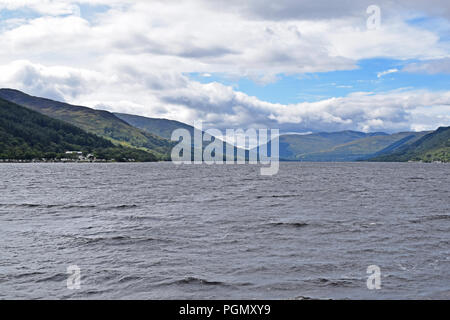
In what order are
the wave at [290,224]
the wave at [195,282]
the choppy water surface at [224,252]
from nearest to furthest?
1. the choppy water surface at [224,252]
2. the wave at [195,282]
3. the wave at [290,224]

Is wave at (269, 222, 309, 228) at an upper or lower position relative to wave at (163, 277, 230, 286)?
upper

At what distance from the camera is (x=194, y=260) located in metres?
31.5

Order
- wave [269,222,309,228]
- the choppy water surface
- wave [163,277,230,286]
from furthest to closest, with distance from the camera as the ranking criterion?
1. wave [269,222,309,228]
2. wave [163,277,230,286]
3. the choppy water surface

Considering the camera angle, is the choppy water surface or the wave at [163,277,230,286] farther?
the wave at [163,277,230,286]

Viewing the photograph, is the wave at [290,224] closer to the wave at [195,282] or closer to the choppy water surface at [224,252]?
the choppy water surface at [224,252]

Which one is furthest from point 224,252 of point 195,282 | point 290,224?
point 290,224

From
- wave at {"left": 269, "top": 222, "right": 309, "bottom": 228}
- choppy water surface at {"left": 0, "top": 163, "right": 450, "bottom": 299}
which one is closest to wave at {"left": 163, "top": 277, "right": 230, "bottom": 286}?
choppy water surface at {"left": 0, "top": 163, "right": 450, "bottom": 299}

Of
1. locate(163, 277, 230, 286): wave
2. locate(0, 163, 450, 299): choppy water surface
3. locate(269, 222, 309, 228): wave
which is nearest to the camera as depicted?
locate(0, 163, 450, 299): choppy water surface

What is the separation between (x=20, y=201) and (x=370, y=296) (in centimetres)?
6640

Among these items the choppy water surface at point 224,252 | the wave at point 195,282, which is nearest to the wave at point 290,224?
the choppy water surface at point 224,252

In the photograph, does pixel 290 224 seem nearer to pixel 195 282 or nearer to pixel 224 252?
pixel 224 252

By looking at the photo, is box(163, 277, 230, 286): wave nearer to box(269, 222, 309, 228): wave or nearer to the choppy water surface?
the choppy water surface
